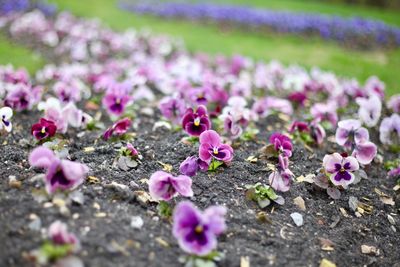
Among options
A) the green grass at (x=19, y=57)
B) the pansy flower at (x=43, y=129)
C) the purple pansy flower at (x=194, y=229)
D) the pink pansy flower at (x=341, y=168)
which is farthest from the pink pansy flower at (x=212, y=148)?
the green grass at (x=19, y=57)

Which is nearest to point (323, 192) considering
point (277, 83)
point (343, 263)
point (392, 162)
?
point (343, 263)

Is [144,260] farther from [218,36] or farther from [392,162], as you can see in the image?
[218,36]

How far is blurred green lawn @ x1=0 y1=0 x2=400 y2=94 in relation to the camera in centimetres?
709

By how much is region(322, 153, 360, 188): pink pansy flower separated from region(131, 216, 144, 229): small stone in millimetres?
1066

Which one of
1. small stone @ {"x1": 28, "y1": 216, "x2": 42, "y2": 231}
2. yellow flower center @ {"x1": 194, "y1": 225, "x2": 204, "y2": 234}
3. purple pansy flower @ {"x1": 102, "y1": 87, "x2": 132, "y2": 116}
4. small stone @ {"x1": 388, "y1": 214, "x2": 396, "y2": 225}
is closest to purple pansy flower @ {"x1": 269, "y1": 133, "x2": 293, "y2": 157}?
small stone @ {"x1": 388, "y1": 214, "x2": 396, "y2": 225}

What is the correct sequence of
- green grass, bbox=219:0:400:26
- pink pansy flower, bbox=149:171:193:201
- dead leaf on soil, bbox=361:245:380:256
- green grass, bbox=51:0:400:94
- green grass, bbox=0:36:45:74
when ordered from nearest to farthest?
pink pansy flower, bbox=149:171:193:201 → dead leaf on soil, bbox=361:245:380:256 → green grass, bbox=0:36:45:74 → green grass, bbox=51:0:400:94 → green grass, bbox=219:0:400:26

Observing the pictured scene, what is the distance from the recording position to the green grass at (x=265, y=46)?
7079 mm

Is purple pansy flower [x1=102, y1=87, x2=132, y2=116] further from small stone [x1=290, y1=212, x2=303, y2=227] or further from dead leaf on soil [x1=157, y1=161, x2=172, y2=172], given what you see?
small stone [x1=290, y1=212, x2=303, y2=227]

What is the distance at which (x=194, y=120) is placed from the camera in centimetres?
271

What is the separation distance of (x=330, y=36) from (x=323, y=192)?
7.42 meters

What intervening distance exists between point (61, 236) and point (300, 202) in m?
1.27

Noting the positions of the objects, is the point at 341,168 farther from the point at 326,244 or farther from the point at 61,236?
the point at 61,236

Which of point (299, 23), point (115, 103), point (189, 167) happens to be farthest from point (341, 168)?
point (299, 23)

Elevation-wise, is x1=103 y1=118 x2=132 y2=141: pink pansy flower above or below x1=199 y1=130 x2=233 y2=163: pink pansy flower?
below
